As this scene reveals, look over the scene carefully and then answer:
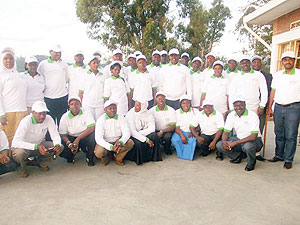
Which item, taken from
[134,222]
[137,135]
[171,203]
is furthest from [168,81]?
[134,222]

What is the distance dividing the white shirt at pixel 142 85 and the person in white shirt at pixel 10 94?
6.94 feet

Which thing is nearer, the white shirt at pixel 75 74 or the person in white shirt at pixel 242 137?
the person in white shirt at pixel 242 137

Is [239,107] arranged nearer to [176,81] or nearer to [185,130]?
[185,130]

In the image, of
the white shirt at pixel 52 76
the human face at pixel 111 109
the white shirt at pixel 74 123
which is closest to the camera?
the human face at pixel 111 109

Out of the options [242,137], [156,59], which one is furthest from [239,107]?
[156,59]

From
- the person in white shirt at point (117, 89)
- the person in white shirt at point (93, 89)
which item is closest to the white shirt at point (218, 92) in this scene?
the person in white shirt at point (117, 89)

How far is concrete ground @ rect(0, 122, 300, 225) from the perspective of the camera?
2.83m

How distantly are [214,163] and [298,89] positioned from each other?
71.9 inches

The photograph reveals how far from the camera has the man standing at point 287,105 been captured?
4.15m

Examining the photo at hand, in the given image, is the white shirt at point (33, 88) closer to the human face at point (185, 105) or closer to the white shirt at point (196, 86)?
the human face at point (185, 105)

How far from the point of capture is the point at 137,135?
4730mm

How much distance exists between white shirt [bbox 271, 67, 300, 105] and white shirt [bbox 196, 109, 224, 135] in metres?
1.04

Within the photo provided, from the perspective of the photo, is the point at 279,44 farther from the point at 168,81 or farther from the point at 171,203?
the point at 171,203

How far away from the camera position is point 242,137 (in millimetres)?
4500
